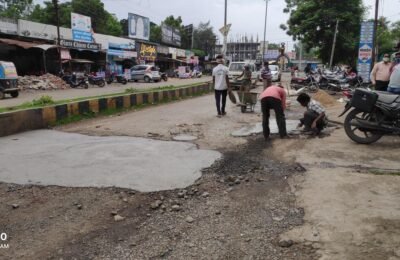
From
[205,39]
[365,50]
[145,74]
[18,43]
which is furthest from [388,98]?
[205,39]

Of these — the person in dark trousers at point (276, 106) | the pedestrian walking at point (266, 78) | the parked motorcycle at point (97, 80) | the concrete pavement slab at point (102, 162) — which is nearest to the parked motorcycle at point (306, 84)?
the pedestrian walking at point (266, 78)

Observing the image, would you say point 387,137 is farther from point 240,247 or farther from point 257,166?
point 240,247

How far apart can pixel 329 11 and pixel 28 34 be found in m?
22.1

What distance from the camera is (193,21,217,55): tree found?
235 ft

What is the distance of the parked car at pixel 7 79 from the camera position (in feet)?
52.6

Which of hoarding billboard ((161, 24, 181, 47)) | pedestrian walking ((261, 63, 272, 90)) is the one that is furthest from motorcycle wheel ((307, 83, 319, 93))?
hoarding billboard ((161, 24, 181, 47))

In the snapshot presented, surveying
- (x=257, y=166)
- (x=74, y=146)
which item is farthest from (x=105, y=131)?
(x=257, y=166)

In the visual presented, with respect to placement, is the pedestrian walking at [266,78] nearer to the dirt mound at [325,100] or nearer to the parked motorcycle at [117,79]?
the dirt mound at [325,100]

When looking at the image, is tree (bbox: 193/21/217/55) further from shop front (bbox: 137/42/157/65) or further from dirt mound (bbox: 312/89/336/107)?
dirt mound (bbox: 312/89/336/107)

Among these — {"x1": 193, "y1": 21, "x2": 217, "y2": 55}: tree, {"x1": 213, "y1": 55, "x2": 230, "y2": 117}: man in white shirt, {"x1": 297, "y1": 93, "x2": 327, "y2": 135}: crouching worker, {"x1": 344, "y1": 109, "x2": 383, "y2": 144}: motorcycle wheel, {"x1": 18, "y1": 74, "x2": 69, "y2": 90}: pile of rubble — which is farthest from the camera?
{"x1": 193, "y1": 21, "x2": 217, "y2": 55}: tree

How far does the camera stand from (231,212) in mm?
3682

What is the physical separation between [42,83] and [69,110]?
14.9 meters

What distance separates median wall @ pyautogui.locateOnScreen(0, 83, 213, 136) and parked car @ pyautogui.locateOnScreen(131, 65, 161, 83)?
17767 mm

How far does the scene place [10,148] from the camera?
6168 mm
